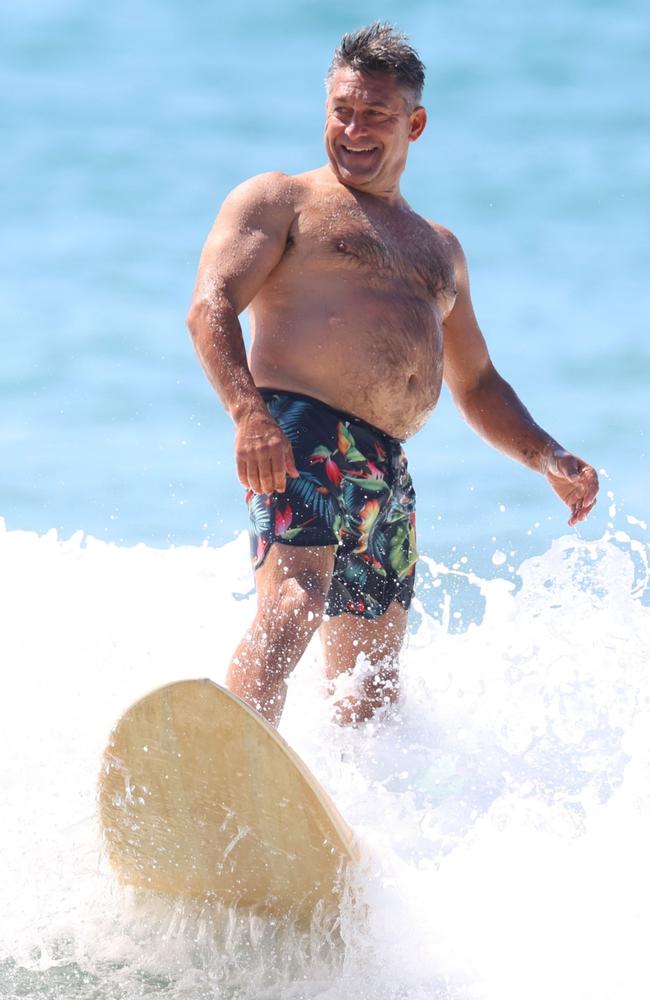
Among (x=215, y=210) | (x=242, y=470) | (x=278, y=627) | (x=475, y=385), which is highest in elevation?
(x=215, y=210)

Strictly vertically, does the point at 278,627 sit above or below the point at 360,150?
below

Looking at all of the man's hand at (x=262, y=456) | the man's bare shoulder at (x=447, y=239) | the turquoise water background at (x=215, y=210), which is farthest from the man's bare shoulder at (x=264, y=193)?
the turquoise water background at (x=215, y=210)

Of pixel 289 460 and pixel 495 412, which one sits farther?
pixel 495 412

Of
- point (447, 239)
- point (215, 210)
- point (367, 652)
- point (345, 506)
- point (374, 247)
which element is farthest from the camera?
point (215, 210)

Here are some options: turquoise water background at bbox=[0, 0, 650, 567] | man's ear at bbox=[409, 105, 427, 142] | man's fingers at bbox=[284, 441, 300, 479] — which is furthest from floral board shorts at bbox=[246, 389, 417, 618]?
turquoise water background at bbox=[0, 0, 650, 567]

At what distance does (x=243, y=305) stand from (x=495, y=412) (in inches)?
32.2

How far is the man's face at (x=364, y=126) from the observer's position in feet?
9.56

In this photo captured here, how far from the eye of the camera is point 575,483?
3090 millimetres

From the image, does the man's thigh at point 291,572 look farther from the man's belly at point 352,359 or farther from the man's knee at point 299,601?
the man's belly at point 352,359

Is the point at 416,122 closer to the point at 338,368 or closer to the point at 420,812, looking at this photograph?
the point at 338,368

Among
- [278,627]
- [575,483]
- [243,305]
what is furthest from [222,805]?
[575,483]

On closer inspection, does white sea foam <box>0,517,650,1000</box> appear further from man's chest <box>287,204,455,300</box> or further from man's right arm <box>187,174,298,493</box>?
man's chest <box>287,204,455,300</box>

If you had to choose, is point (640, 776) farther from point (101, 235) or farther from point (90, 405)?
point (101, 235)

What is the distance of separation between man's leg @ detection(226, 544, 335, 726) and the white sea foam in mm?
265
